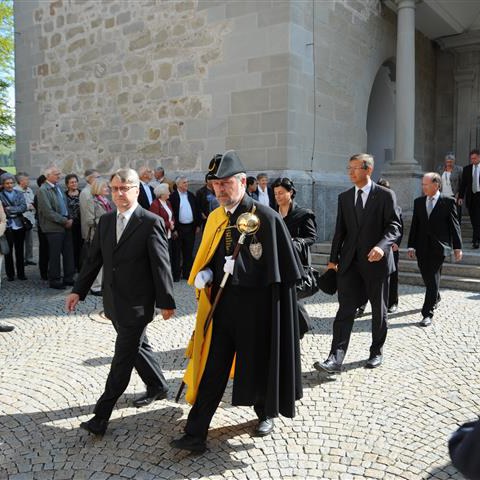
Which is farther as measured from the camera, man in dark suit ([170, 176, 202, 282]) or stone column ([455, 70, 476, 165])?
stone column ([455, 70, 476, 165])

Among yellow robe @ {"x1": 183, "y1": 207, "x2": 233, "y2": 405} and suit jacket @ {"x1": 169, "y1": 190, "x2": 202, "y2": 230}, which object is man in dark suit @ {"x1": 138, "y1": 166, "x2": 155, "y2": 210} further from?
yellow robe @ {"x1": 183, "y1": 207, "x2": 233, "y2": 405}

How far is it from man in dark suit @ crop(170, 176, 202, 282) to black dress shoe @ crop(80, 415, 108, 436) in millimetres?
5671

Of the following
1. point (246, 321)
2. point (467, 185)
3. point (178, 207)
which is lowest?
point (246, 321)

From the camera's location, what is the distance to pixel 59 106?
13500 mm

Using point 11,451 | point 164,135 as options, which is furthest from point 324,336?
point 164,135

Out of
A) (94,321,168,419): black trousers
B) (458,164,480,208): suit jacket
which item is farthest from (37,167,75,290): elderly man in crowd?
(458,164,480,208): suit jacket

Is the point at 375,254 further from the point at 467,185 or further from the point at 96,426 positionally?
the point at 467,185

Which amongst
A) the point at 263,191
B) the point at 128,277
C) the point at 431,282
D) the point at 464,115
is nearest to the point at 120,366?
the point at 128,277

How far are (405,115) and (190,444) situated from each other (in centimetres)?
981

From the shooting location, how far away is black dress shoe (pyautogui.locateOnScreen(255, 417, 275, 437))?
11.2ft

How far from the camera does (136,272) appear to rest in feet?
11.6

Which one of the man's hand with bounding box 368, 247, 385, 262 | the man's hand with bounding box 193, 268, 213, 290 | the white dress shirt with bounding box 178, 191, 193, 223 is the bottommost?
the man's hand with bounding box 193, 268, 213, 290

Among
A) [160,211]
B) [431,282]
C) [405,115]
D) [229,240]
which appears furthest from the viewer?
[405,115]

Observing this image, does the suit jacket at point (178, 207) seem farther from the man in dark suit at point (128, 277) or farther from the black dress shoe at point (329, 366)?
the man in dark suit at point (128, 277)
